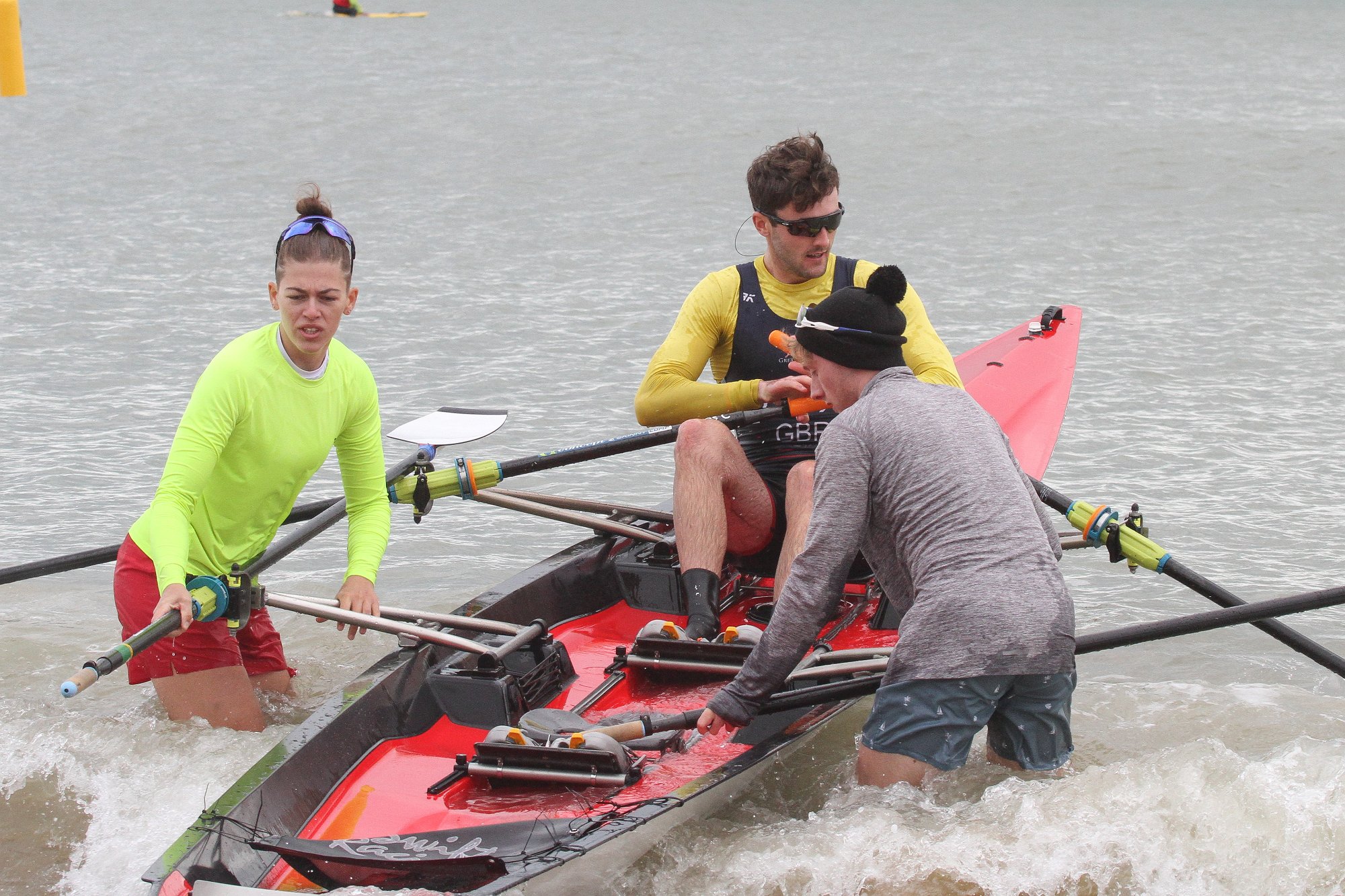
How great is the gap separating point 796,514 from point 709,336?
727mm

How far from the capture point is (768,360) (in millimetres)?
5008

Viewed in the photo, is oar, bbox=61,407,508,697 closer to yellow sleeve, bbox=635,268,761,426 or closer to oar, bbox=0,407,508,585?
oar, bbox=0,407,508,585

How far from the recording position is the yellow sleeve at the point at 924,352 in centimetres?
478

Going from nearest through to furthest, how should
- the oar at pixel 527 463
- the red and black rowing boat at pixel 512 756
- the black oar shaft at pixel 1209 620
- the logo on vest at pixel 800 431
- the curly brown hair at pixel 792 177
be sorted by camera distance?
the red and black rowing boat at pixel 512 756
the black oar shaft at pixel 1209 620
the curly brown hair at pixel 792 177
the oar at pixel 527 463
the logo on vest at pixel 800 431

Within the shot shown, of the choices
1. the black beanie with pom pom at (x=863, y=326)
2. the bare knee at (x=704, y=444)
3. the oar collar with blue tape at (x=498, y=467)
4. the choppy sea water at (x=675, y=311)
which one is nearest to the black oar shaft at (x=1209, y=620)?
the choppy sea water at (x=675, y=311)

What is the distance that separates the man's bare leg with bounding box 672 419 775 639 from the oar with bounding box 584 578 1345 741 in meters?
0.79

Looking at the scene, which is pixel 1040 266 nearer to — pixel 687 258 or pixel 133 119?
pixel 687 258

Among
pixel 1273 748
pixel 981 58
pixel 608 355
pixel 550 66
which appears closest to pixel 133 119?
pixel 550 66

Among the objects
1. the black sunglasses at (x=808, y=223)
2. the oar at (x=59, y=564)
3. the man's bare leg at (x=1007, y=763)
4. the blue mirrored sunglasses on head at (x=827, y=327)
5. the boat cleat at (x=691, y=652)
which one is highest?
the black sunglasses at (x=808, y=223)

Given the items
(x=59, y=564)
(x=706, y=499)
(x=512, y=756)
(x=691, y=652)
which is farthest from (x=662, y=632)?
(x=59, y=564)

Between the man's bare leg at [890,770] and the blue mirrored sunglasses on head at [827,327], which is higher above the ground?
the blue mirrored sunglasses on head at [827,327]

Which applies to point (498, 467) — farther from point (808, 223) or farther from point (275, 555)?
point (808, 223)

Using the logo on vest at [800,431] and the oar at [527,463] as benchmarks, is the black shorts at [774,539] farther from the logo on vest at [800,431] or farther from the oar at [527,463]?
the oar at [527,463]

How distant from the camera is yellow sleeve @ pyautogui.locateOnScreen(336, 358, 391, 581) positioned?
423cm
